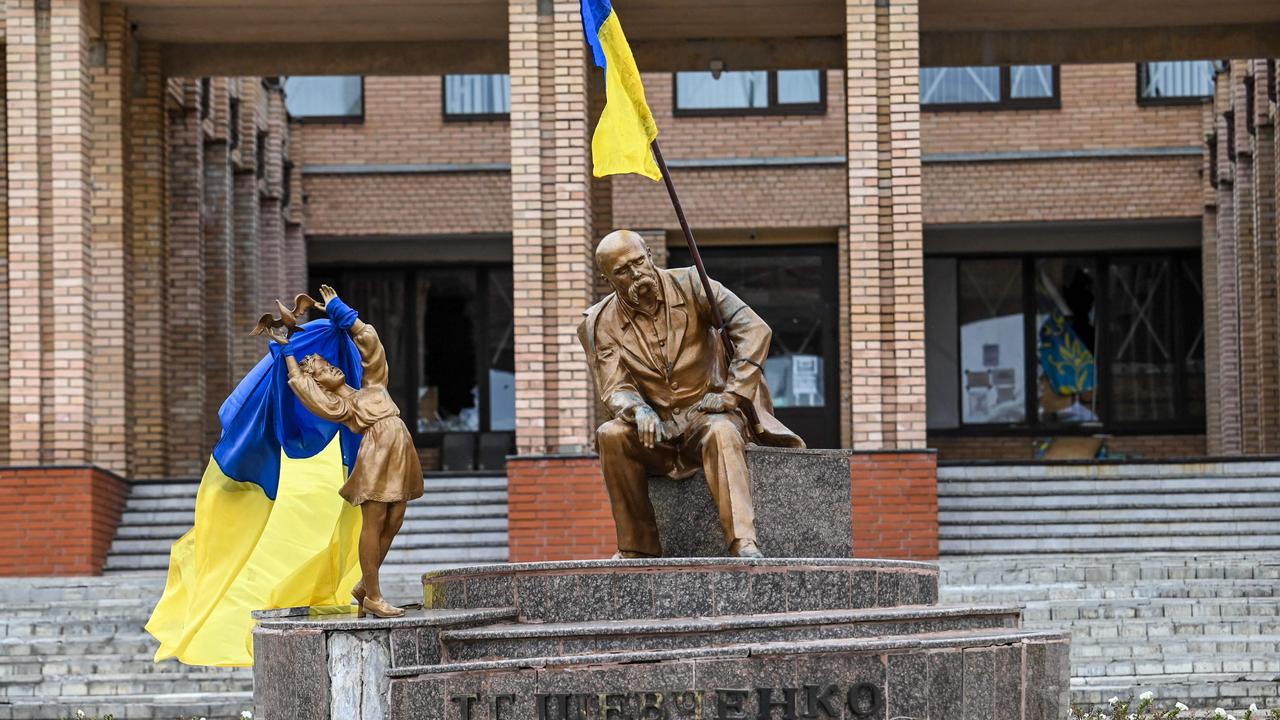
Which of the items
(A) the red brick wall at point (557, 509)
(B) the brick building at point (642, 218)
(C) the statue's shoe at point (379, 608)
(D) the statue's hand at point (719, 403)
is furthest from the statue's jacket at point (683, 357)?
(B) the brick building at point (642, 218)

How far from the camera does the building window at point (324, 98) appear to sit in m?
28.0

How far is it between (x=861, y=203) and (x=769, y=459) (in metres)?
8.47

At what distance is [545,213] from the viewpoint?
62.6 ft

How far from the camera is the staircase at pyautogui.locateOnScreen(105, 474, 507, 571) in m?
18.6

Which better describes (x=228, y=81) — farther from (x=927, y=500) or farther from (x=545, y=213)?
(x=927, y=500)

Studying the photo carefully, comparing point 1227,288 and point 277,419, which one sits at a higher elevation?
point 1227,288

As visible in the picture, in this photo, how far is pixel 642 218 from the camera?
26.9 metres

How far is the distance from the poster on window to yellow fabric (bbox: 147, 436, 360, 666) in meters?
18.7

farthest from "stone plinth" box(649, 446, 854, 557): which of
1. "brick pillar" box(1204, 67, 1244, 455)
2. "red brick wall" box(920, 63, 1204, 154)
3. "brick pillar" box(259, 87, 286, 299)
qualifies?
"red brick wall" box(920, 63, 1204, 154)

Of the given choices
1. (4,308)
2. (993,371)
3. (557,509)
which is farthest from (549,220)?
(993,371)

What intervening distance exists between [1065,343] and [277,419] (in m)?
20.1

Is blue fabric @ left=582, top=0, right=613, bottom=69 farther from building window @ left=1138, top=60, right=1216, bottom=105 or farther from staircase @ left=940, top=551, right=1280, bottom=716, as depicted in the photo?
building window @ left=1138, top=60, right=1216, bottom=105

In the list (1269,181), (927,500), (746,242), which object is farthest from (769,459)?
(746,242)

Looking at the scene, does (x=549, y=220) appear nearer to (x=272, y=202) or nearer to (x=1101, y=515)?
(x=1101, y=515)
